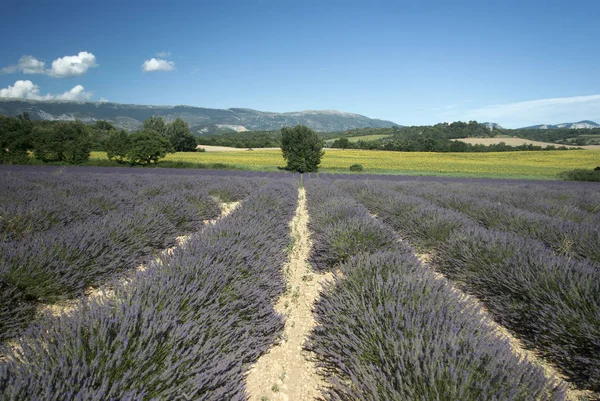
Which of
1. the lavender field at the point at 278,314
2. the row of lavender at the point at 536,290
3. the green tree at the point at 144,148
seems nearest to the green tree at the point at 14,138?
the green tree at the point at 144,148

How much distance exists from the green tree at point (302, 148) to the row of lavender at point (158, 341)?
22324 millimetres

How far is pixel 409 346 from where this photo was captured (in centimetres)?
171

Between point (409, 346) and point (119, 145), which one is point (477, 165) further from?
point (119, 145)

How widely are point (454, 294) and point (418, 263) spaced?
706 mm

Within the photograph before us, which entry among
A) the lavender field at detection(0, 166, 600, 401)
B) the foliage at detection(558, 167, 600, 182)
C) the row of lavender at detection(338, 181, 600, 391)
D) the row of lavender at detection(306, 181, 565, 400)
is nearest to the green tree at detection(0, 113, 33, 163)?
the lavender field at detection(0, 166, 600, 401)

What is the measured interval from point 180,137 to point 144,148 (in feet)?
84.2

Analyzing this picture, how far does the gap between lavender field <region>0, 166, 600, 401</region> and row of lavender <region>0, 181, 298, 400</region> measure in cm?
1

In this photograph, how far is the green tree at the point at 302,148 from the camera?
24.7 metres

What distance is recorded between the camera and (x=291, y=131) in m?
25.2

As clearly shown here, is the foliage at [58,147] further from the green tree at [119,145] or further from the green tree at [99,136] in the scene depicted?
the green tree at [99,136]

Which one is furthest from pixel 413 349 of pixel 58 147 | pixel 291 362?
pixel 58 147

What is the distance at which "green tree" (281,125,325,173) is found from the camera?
24734 mm

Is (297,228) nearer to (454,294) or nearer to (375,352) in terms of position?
(454,294)

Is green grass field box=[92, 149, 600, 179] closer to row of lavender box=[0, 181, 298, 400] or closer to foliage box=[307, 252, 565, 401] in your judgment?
foliage box=[307, 252, 565, 401]
